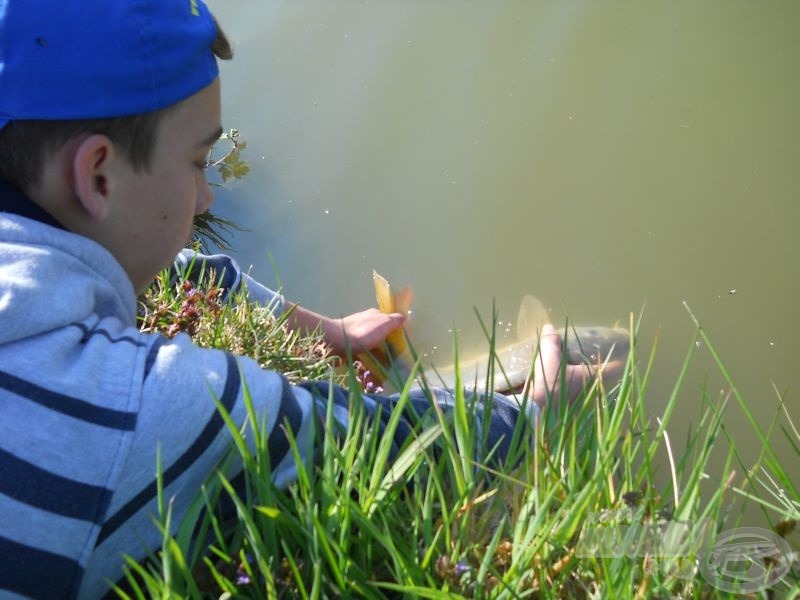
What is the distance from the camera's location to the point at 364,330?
9.61ft

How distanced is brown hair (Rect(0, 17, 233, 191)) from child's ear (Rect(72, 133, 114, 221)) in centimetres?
2

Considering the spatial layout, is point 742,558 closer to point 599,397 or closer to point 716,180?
point 599,397

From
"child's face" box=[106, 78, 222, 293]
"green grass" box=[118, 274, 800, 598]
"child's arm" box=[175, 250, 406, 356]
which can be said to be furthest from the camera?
"child's arm" box=[175, 250, 406, 356]

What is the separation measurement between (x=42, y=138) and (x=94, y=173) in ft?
0.31

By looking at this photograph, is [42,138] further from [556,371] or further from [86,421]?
[556,371]

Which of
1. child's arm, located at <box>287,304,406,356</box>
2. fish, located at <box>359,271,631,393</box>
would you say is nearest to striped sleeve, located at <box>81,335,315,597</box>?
child's arm, located at <box>287,304,406,356</box>

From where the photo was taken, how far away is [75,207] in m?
1.55

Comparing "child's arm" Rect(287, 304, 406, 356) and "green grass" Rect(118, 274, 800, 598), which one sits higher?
"green grass" Rect(118, 274, 800, 598)

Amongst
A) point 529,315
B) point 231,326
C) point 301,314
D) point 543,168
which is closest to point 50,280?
point 231,326

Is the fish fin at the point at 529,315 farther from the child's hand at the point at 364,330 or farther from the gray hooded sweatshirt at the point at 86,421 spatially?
the gray hooded sweatshirt at the point at 86,421

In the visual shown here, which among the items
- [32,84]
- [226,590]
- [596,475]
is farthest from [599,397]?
[32,84]

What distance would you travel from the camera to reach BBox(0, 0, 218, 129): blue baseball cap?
4.79 ft

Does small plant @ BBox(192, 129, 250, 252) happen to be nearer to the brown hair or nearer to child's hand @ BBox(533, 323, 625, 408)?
child's hand @ BBox(533, 323, 625, 408)

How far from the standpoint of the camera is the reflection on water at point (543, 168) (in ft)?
10.5
